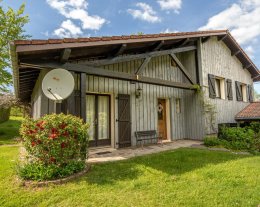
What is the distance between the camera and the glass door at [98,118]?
6676mm

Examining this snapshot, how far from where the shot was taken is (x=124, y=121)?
7.15 meters

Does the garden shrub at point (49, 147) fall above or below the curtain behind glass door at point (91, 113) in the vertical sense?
below

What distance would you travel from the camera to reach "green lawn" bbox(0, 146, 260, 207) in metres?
2.83

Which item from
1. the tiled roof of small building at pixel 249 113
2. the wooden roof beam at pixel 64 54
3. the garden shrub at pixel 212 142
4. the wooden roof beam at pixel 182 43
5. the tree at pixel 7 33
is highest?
the tree at pixel 7 33

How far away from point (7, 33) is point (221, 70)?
49.7 ft

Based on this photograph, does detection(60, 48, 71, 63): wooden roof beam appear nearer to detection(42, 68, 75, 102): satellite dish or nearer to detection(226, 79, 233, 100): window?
detection(42, 68, 75, 102): satellite dish

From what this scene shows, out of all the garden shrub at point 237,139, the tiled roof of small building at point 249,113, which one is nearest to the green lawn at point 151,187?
the garden shrub at point 237,139

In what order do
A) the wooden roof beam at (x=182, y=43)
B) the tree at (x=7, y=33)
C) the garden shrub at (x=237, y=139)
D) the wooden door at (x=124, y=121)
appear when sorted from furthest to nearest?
the tree at (x=7, y=33) < the wooden roof beam at (x=182, y=43) < the wooden door at (x=124, y=121) < the garden shrub at (x=237, y=139)

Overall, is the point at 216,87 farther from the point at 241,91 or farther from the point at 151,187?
the point at 151,187

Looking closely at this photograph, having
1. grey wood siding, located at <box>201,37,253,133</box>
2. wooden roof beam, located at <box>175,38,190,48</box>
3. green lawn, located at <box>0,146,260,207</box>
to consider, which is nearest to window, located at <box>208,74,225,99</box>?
grey wood siding, located at <box>201,37,253,133</box>

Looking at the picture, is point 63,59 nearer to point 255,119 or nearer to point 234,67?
point 255,119

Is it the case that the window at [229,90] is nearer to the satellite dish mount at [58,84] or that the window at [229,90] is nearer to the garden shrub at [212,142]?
the garden shrub at [212,142]

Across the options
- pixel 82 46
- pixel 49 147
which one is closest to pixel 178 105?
pixel 82 46

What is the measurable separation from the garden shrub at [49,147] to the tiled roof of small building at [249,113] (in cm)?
967
